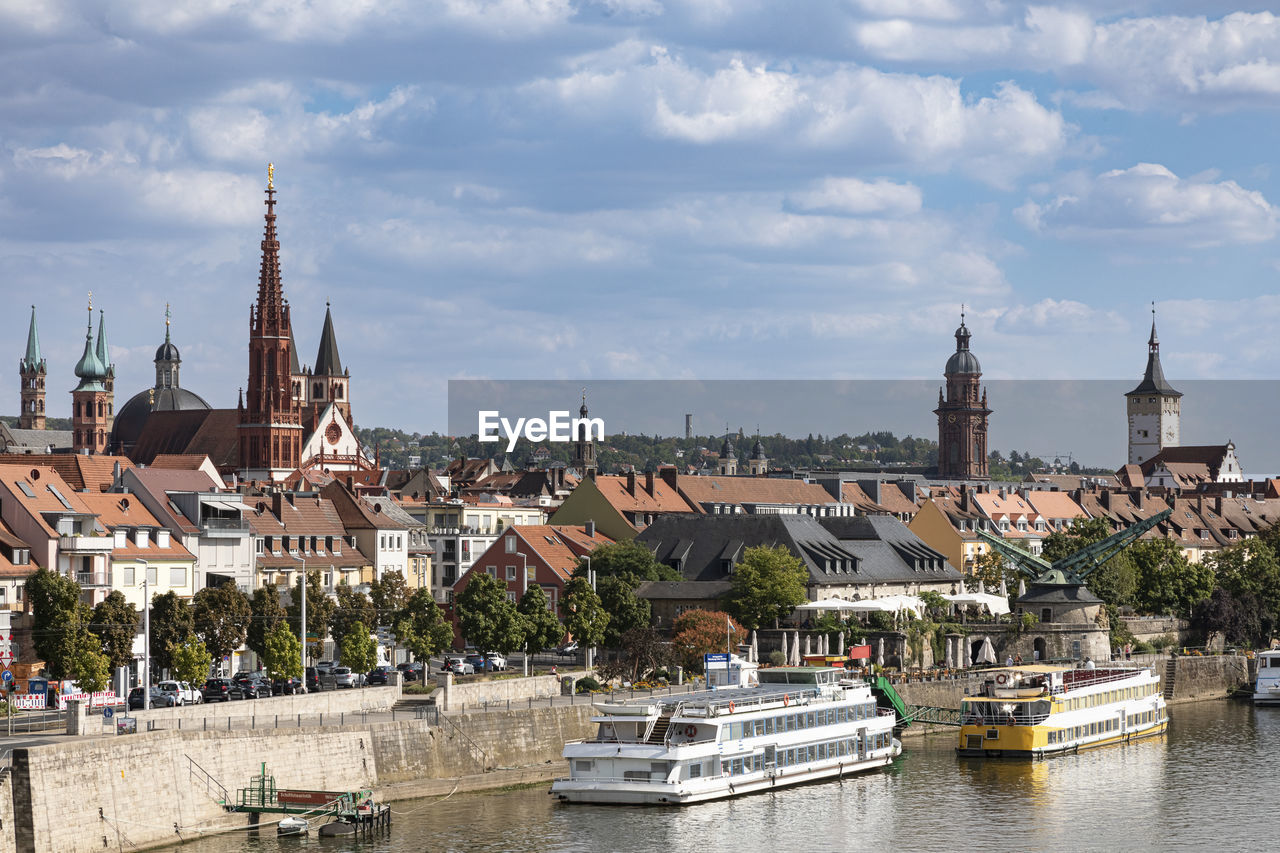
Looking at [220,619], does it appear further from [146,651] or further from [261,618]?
[146,651]

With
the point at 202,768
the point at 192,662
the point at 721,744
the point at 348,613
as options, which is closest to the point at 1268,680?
the point at 348,613

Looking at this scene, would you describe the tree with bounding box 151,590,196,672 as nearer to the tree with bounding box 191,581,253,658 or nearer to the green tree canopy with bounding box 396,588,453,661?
the tree with bounding box 191,581,253,658

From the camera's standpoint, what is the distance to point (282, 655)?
8125 cm

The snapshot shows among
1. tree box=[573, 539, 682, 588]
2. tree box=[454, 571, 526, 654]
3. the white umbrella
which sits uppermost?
tree box=[573, 539, 682, 588]

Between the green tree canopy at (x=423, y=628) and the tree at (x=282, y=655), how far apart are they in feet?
29.8

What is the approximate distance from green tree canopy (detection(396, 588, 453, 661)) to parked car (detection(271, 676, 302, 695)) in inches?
241

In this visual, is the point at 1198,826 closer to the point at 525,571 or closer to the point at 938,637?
the point at 938,637

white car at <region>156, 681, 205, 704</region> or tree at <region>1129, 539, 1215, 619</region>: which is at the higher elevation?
tree at <region>1129, 539, 1215, 619</region>

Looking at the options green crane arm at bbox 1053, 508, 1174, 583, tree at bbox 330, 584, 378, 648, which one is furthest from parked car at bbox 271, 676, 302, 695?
green crane arm at bbox 1053, 508, 1174, 583

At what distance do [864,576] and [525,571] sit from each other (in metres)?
19.6

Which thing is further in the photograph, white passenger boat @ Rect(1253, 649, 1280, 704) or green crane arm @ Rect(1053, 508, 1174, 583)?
green crane arm @ Rect(1053, 508, 1174, 583)

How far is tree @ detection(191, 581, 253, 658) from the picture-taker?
8456 cm

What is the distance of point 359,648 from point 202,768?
24.3 meters

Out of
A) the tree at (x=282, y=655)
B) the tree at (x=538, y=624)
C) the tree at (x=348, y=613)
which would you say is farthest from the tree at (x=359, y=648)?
the tree at (x=538, y=624)
